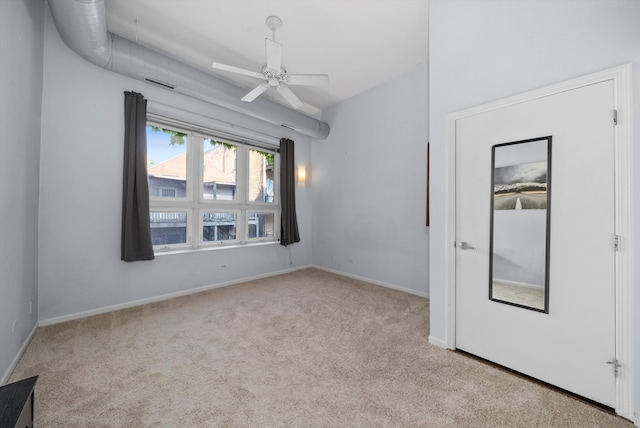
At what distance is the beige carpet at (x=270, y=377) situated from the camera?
58.7 inches

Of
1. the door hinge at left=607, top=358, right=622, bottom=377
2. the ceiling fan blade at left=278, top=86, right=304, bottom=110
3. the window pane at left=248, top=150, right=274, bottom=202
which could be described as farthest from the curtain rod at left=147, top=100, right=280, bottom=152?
the door hinge at left=607, top=358, right=622, bottom=377

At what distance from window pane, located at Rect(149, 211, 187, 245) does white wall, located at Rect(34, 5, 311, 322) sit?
321 mm

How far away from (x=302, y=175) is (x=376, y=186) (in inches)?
66.9

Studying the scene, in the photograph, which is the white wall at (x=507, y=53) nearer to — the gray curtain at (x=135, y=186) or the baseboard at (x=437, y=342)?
the baseboard at (x=437, y=342)

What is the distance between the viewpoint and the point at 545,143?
1.77 meters

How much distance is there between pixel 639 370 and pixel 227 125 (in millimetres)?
4816

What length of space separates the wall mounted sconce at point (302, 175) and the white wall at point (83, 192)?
2536 millimetres

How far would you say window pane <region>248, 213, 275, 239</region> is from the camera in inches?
185

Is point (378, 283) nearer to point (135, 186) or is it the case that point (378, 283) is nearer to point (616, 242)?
point (616, 242)

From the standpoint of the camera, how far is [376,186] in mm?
4285

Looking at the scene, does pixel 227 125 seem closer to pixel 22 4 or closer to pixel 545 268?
pixel 22 4

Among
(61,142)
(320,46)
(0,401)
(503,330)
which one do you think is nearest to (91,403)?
(0,401)

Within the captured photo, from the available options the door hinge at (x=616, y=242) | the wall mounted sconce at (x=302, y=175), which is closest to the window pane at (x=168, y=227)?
the wall mounted sconce at (x=302, y=175)

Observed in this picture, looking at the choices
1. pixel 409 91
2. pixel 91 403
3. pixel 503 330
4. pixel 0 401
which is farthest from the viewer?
pixel 409 91
